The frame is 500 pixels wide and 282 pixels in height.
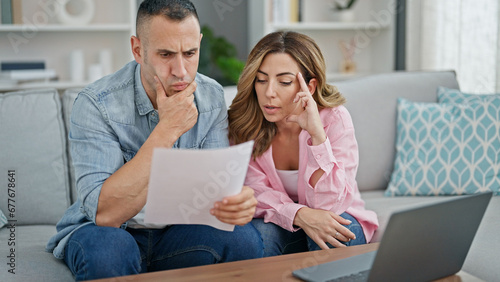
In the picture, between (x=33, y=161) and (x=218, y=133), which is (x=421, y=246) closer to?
(x=218, y=133)

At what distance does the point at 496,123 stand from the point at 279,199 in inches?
37.4

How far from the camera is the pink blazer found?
169 cm

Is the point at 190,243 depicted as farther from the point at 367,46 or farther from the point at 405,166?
the point at 367,46

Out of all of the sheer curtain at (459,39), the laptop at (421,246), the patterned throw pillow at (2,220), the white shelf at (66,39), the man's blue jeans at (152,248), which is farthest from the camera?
the white shelf at (66,39)

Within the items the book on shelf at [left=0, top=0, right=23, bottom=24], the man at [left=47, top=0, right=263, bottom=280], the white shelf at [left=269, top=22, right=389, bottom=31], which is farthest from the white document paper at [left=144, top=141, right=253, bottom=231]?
the white shelf at [left=269, top=22, right=389, bottom=31]

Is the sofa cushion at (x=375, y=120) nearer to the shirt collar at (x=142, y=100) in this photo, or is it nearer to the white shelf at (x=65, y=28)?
the shirt collar at (x=142, y=100)

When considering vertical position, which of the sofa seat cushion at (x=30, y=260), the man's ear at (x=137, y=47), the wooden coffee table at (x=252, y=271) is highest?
the man's ear at (x=137, y=47)

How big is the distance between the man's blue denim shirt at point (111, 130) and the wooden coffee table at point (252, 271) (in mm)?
344

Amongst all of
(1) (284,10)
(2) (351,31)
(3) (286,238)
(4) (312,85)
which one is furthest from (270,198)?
(2) (351,31)

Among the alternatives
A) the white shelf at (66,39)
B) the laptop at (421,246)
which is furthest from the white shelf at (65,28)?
the laptop at (421,246)

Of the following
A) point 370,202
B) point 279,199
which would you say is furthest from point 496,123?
point 279,199

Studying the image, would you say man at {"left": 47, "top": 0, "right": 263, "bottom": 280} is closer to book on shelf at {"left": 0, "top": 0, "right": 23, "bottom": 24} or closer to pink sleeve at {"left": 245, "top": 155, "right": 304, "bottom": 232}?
pink sleeve at {"left": 245, "top": 155, "right": 304, "bottom": 232}

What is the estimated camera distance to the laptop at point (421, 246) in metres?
1.07

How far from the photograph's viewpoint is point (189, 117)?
1.56m
